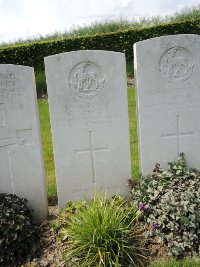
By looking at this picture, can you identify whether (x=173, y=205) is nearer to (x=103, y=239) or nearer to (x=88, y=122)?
(x=103, y=239)

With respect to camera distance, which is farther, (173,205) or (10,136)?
(10,136)

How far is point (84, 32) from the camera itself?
1848 centimetres

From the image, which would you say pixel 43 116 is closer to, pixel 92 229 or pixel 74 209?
pixel 74 209

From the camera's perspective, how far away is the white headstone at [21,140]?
4.11m

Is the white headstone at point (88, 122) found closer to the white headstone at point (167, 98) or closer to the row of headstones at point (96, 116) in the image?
the row of headstones at point (96, 116)

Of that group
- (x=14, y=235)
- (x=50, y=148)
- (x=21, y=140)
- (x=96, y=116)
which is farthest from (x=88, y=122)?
(x=50, y=148)

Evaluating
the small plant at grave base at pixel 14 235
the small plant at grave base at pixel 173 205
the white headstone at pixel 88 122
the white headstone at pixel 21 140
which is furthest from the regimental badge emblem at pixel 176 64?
the small plant at grave base at pixel 14 235

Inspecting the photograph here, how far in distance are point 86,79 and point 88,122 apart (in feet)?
1.64

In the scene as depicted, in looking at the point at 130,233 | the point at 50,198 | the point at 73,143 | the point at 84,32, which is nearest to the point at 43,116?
the point at 50,198

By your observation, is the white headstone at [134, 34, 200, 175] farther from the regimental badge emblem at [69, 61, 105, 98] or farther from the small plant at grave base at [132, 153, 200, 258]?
the regimental badge emblem at [69, 61, 105, 98]

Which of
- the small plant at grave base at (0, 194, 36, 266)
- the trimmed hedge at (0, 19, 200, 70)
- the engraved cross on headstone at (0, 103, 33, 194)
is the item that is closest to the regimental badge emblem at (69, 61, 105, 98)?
the engraved cross on headstone at (0, 103, 33, 194)

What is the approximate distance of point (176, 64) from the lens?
14.1ft

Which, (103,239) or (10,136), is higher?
(10,136)

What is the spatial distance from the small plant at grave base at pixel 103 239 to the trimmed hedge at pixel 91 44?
36.6 feet
